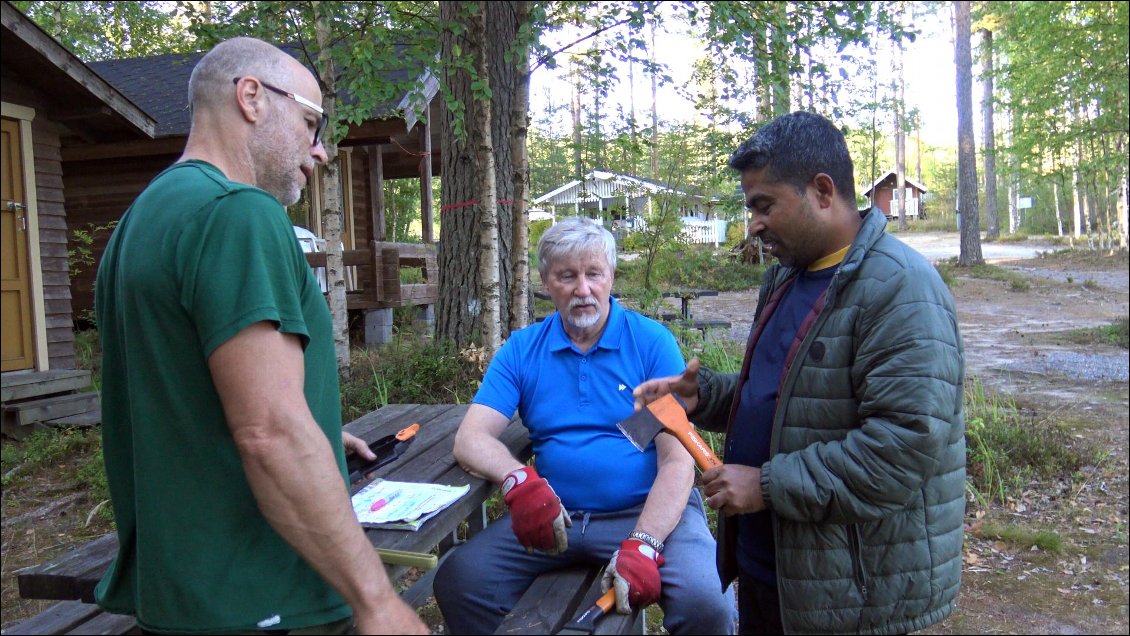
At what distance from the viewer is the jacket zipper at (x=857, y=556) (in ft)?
6.26

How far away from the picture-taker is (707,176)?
8.29m

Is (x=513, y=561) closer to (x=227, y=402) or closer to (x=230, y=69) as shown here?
(x=227, y=402)

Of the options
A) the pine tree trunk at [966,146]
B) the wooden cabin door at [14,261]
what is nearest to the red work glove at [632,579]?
the wooden cabin door at [14,261]

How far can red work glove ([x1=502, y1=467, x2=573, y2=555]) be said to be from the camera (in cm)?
254

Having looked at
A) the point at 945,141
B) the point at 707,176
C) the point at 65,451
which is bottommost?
the point at 65,451

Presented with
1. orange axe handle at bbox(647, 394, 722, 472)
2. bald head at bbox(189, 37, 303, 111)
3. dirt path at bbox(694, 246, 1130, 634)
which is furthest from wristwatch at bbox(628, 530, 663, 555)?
dirt path at bbox(694, 246, 1130, 634)

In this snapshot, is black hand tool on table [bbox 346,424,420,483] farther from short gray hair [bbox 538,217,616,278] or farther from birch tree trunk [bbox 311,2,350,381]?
birch tree trunk [bbox 311,2,350,381]

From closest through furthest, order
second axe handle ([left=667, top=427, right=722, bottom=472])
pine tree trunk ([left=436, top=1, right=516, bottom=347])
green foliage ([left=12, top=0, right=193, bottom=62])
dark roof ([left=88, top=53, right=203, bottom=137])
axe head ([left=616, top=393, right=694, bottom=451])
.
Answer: second axe handle ([left=667, top=427, right=722, bottom=472])
axe head ([left=616, top=393, right=694, bottom=451])
pine tree trunk ([left=436, top=1, right=516, bottom=347])
dark roof ([left=88, top=53, right=203, bottom=137])
green foliage ([left=12, top=0, right=193, bottom=62])

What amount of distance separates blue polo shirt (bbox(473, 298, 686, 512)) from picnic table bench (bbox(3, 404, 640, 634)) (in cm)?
25

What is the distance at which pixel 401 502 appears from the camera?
2619mm

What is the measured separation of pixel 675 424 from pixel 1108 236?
2942 centimetres

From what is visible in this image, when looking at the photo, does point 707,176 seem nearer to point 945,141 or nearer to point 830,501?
point 830,501

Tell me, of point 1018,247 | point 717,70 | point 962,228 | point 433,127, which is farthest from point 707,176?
point 1018,247

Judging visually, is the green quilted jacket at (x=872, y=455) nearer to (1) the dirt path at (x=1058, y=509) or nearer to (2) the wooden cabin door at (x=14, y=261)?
(1) the dirt path at (x=1058, y=509)
